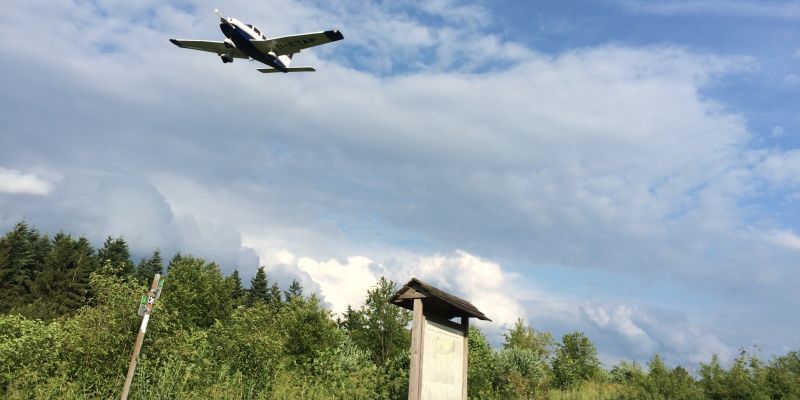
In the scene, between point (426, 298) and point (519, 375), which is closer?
point (426, 298)

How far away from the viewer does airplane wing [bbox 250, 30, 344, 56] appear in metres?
18.3

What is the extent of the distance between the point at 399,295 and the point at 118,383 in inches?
298

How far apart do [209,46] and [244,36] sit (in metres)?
2.50

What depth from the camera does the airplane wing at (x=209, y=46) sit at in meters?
20.2

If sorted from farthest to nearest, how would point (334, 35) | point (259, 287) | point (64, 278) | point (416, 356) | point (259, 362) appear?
point (259, 287)
point (64, 278)
point (334, 35)
point (259, 362)
point (416, 356)

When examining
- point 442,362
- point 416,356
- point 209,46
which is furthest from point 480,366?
point 209,46

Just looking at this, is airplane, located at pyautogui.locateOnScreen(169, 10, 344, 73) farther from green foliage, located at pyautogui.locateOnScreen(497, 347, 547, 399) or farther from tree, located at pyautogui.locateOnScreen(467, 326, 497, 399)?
green foliage, located at pyautogui.locateOnScreen(497, 347, 547, 399)

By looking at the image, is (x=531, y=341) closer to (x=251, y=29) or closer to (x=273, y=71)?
(x=273, y=71)

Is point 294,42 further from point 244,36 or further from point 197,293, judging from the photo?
point 197,293

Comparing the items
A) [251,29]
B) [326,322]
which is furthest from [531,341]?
[251,29]

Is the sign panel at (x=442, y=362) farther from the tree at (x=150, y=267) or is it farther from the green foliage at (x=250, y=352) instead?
the tree at (x=150, y=267)

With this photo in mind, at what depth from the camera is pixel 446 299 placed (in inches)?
414

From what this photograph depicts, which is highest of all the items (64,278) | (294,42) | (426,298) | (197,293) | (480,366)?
(294,42)

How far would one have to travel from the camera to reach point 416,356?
32.7ft
